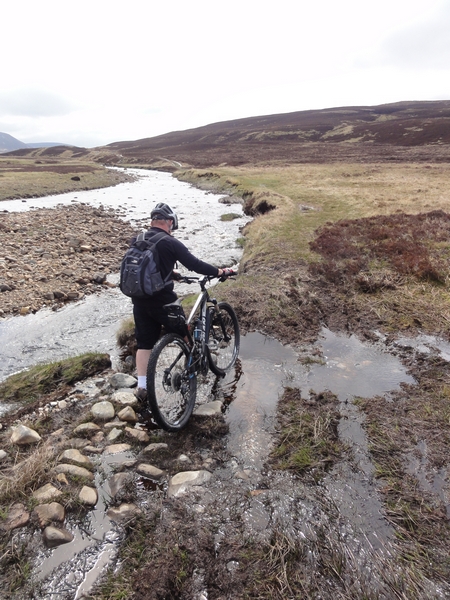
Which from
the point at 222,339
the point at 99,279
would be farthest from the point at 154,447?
the point at 99,279

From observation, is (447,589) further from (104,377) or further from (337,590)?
(104,377)

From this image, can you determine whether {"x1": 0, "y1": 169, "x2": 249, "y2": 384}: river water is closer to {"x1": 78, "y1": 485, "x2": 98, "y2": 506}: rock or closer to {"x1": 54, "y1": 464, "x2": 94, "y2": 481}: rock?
{"x1": 54, "y1": 464, "x2": 94, "y2": 481}: rock

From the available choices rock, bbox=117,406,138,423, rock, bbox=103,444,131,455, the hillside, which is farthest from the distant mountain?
rock, bbox=103,444,131,455

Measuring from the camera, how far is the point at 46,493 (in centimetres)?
413

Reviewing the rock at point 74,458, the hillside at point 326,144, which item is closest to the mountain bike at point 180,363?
the rock at point 74,458

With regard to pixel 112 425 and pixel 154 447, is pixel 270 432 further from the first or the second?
pixel 112 425

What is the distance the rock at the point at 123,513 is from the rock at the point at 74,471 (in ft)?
2.00

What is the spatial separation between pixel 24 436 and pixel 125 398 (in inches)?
64.1

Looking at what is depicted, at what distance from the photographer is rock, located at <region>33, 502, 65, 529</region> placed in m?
3.86

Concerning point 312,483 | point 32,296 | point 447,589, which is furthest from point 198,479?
point 32,296

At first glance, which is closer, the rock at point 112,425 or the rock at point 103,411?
the rock at point 112,425

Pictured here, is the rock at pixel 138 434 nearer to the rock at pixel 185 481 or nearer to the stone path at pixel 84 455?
the stone path at pixel 84 455

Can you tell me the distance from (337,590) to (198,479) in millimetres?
1964

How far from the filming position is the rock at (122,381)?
22.7 feet
